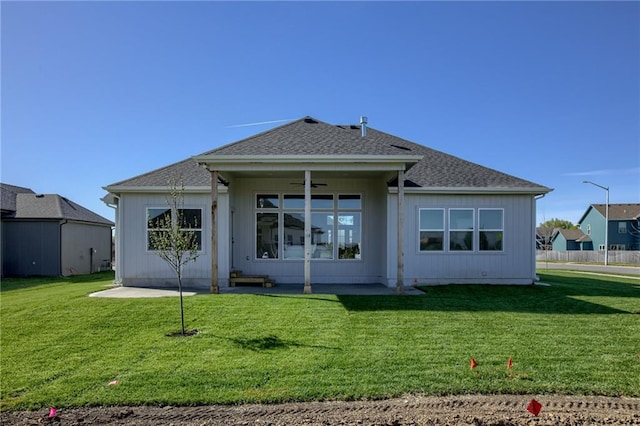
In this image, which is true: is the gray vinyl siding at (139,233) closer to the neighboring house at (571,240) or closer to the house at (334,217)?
the house at (334,217)

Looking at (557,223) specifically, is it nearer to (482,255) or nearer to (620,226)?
(620,226)

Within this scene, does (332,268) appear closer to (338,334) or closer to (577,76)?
(338,334)

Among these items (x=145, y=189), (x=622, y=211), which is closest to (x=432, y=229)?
(x=145, y=189)

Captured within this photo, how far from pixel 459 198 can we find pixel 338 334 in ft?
23.7

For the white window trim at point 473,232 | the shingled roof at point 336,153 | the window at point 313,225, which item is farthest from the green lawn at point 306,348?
the shingled roof at point 336,153

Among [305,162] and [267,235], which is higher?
[305,162]

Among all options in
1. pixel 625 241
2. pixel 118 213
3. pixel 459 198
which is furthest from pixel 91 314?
pixel 625 241

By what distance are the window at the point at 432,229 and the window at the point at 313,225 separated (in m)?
2.08

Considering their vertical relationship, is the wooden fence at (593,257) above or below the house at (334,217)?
below

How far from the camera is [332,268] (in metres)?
12.8

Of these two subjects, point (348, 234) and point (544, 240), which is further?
point (544, 240)

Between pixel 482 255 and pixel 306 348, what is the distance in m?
8.12

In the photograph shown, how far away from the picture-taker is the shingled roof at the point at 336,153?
10594mm

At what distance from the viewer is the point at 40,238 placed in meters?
18.9
